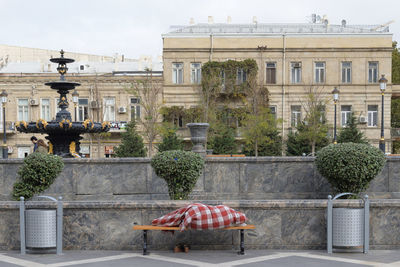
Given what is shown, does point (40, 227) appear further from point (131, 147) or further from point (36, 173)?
point (131, 147)

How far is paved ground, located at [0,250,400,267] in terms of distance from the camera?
8445 millimetres

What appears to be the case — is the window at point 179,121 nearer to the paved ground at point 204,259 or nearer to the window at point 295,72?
the window at point 295,72

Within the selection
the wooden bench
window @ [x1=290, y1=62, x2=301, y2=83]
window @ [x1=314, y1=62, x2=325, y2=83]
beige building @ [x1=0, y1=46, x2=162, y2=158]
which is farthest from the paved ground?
window @ [x1=314, y1=62, x2=325, y2=83]

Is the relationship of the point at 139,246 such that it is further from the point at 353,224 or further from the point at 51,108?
the point at 51,108

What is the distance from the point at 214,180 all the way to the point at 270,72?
31.7 metres

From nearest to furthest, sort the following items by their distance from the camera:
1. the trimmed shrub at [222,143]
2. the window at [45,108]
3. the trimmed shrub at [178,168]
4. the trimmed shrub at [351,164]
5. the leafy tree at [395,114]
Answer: the trimmed shrub at [178,168]
the trimmed shrub at [351,164]
the trimmed shrub at [222,143]
the window at [45,108]
the leafy tree at [395,114]

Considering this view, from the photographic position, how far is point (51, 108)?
46.4m

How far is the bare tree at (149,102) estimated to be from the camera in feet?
133

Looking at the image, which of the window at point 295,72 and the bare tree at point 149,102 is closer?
the bare tree at point 149,102

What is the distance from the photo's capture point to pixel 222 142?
39844 mm

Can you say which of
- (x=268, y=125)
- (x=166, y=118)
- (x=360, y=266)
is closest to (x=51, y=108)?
(x=166, y=118)

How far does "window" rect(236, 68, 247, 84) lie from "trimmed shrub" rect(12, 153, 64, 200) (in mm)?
33365

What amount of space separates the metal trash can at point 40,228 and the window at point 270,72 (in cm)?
3732

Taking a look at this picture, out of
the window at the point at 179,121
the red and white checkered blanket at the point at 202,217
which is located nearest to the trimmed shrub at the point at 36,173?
the red and white checkered blanket at the point at 202,217
